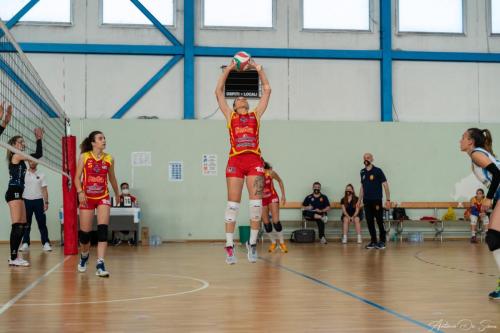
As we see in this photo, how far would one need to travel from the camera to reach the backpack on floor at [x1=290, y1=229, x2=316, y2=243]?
1620 cm

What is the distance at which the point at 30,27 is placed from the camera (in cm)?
1670

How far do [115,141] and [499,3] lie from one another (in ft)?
35.4

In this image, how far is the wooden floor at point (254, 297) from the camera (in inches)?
174

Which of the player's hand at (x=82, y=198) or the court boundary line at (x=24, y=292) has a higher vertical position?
the player's hand at (x=82, y=198)

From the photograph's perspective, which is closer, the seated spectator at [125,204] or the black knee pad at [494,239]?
the black knee pad at [494,239]

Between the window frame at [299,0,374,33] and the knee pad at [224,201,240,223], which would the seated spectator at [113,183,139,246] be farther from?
the knee pad at [224,201,240,223]

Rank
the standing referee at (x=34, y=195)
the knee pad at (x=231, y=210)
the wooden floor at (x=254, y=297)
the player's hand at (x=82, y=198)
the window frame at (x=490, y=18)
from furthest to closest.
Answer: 1. the window frame at (x=490, y=18)
2. the standing referee at (x=34, y=195)
3. the knee pad at (x=231, y=210)
4. the player's hand at (x=82, y=198)
5. the wooden floor at (x=254, y=297)

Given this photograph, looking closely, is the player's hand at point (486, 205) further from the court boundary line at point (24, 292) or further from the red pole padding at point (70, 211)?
the red pole padding at point (70, 211)

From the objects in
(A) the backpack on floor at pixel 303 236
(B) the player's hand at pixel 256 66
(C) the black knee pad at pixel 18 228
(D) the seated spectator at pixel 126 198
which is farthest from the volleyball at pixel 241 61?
(A) the backpack on floor at pixel 303 236

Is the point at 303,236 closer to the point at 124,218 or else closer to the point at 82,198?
the point at 124,218

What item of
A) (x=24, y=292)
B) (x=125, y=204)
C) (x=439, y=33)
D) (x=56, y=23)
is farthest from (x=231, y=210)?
(x=439, y=33)

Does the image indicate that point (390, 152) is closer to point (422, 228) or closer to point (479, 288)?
point (422, 228)

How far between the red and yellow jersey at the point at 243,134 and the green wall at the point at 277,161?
8.98 meters

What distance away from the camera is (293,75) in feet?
57.6
